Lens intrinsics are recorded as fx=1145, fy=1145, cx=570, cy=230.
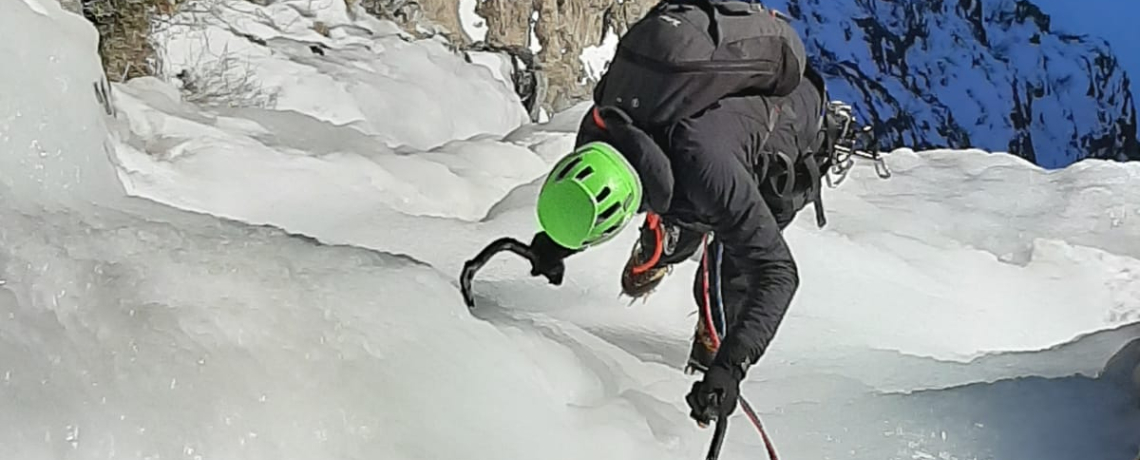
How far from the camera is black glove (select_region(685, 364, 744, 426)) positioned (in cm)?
94

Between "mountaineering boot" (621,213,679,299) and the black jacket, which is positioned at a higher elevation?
the black jacket

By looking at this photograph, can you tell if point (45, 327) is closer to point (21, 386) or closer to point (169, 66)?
point (21, 386)

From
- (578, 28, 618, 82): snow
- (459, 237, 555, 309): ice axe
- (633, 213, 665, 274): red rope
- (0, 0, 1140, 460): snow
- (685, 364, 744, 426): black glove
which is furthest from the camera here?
(578, 28, 618, 82): snow

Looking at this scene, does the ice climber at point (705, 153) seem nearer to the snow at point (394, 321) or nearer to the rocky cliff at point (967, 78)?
the snow at point (394, 321)

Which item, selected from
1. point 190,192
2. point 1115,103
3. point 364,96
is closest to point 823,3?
point 1115,103

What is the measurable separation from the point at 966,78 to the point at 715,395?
3657mm

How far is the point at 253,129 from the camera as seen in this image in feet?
6.99

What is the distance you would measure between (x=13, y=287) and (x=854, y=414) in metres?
0.82

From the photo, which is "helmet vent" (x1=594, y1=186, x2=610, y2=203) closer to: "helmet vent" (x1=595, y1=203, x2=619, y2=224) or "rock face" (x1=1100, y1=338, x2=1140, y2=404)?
"helmet vent" (x1=595, y1=203, x2=619, y2=224)

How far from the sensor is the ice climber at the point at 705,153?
3.17 ft

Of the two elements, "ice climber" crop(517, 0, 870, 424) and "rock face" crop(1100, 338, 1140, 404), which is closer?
"ice climber" crop(517, 0, 870, 424)

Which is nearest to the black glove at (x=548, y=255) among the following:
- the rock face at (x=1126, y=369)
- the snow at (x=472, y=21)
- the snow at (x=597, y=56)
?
the rock face at (x=1126, y=369)

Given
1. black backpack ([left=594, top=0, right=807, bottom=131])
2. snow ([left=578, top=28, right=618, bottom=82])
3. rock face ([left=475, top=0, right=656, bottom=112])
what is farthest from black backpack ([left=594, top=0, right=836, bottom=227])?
snow ([left=578, top=28, right=618, bottom=82])

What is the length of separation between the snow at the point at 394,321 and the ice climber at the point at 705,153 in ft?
0.47
